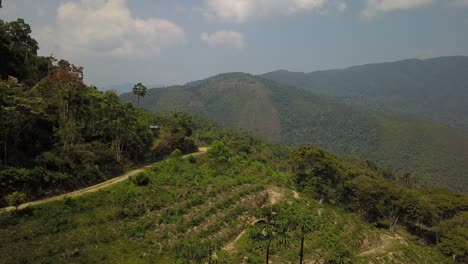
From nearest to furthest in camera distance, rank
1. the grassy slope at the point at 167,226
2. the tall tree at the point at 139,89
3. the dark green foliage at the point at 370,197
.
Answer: the grassy slope at the point at 167,226 → the dark green foliage at the point at 370,197 → the tall tree at the point at 139,89

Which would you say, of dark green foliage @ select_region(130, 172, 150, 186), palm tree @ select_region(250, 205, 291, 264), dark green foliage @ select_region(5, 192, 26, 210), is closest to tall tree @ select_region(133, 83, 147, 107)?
dark green foliage @ select_region(130, 172, 150, 186)

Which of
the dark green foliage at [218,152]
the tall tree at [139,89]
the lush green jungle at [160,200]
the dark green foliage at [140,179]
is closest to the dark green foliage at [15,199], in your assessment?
the lush green jungle at [160,200]

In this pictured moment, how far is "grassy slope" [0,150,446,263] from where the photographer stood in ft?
96.2

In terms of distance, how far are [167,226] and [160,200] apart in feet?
15.0

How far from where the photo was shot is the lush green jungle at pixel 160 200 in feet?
97.9

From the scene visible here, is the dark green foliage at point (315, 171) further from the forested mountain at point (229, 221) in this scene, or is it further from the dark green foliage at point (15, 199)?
the dark green foliage at point (15, 199)

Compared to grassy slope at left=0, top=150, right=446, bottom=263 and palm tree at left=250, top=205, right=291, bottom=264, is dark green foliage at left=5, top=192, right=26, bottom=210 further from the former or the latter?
palm tree at left=250, top=205, right=291, bottom=264

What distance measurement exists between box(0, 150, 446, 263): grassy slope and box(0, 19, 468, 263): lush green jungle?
0.47 feet

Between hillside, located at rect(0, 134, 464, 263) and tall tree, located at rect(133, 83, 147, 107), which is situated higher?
tall tree, located at rect(133, 83, 147, 107)

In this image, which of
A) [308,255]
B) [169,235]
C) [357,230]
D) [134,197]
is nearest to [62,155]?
[134,197]

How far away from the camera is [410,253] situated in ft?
136

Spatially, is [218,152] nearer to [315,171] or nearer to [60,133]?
[315,171]

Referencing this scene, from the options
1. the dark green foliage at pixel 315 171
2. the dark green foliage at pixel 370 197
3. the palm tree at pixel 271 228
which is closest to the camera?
the palm tree at pixel 271 228

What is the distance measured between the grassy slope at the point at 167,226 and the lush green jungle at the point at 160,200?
5.6 inches
